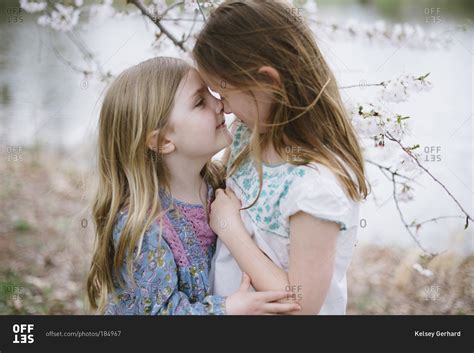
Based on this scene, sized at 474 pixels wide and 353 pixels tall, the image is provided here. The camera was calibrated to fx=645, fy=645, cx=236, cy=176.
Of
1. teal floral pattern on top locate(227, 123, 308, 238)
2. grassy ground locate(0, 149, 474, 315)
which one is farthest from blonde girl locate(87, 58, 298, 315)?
grassy ground locate(0, 149, 474, 315)

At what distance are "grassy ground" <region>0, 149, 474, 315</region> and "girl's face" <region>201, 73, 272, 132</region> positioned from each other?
1.23m

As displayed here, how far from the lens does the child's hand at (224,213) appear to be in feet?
5.25

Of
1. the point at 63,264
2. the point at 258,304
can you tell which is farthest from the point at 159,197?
the point at 63,264

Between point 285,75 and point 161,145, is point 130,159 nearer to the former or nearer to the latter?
point 161,145

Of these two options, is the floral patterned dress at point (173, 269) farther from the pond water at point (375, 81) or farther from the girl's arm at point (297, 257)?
the pond water at point (375, 81)

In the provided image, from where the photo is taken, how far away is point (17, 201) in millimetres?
3131

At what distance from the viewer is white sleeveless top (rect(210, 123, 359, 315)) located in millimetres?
1481

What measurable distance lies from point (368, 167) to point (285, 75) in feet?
3.77

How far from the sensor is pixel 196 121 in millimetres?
1614

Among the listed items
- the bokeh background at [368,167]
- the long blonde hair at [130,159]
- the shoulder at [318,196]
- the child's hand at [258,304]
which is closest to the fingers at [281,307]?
the child's hand at [258,304]

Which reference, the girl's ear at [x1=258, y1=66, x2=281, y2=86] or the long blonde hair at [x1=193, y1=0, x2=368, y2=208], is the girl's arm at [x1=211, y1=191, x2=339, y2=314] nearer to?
the long blonde hair at [x1=193, y1=0, x2=368, y2=208]

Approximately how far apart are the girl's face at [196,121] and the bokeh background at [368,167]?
31.8 inches
